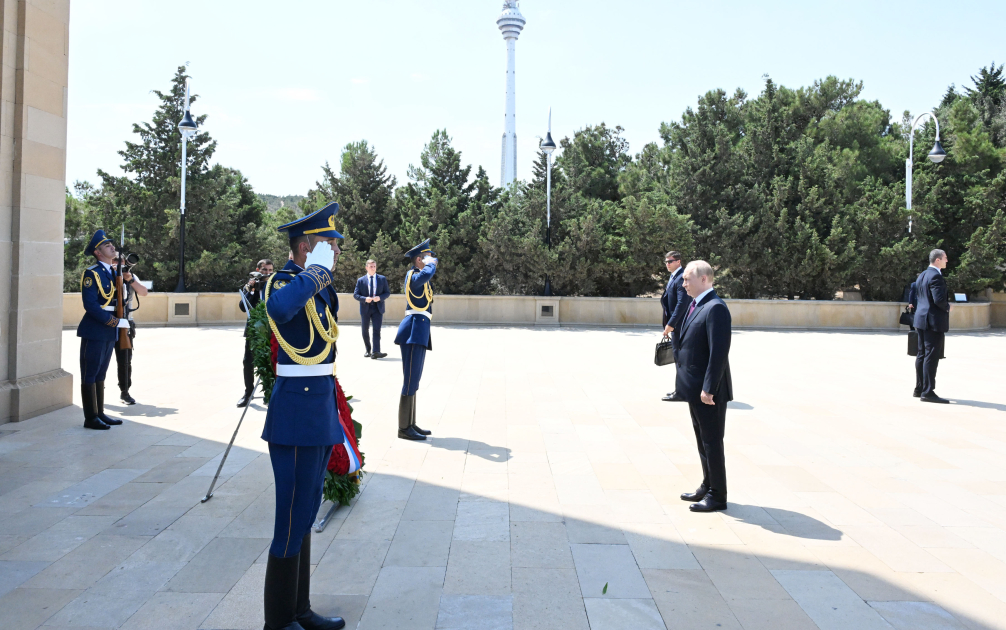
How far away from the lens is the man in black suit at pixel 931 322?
966 centimetres

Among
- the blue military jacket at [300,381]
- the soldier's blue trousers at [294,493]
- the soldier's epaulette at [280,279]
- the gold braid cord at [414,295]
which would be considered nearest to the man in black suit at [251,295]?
the gold braid cord at [414,295]

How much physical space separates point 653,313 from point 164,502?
60.9 ft

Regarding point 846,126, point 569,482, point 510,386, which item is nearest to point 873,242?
point 846,126

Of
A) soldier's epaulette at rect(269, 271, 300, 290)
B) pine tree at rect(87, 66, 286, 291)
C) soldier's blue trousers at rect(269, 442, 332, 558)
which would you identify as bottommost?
soldier's blue trousers at rect(269, 442, 332, 558)

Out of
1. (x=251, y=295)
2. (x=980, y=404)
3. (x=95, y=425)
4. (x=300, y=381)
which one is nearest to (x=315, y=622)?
(x=300, y=381)

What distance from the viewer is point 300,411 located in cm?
339

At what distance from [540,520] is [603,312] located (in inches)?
704

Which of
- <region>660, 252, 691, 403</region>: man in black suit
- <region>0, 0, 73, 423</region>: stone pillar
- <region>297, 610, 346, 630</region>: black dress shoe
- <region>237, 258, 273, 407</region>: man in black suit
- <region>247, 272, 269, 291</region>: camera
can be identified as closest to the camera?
<region>297, 610, 346, 630</region>: black dress shoe

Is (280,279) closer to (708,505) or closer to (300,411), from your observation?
(300,411)

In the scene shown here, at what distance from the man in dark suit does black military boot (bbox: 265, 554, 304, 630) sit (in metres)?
10.4

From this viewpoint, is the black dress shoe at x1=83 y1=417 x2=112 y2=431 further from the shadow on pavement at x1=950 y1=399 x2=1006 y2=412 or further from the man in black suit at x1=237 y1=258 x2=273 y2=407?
the shadow on pavement at x1=950 y1=399 x2=1006 y2=412

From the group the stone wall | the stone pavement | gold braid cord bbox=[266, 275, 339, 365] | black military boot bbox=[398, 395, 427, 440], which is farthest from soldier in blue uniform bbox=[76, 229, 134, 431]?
the stone wall

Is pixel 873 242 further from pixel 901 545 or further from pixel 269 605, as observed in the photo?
pixel 269 605

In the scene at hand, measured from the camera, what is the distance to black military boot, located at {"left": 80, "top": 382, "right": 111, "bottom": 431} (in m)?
7.49
